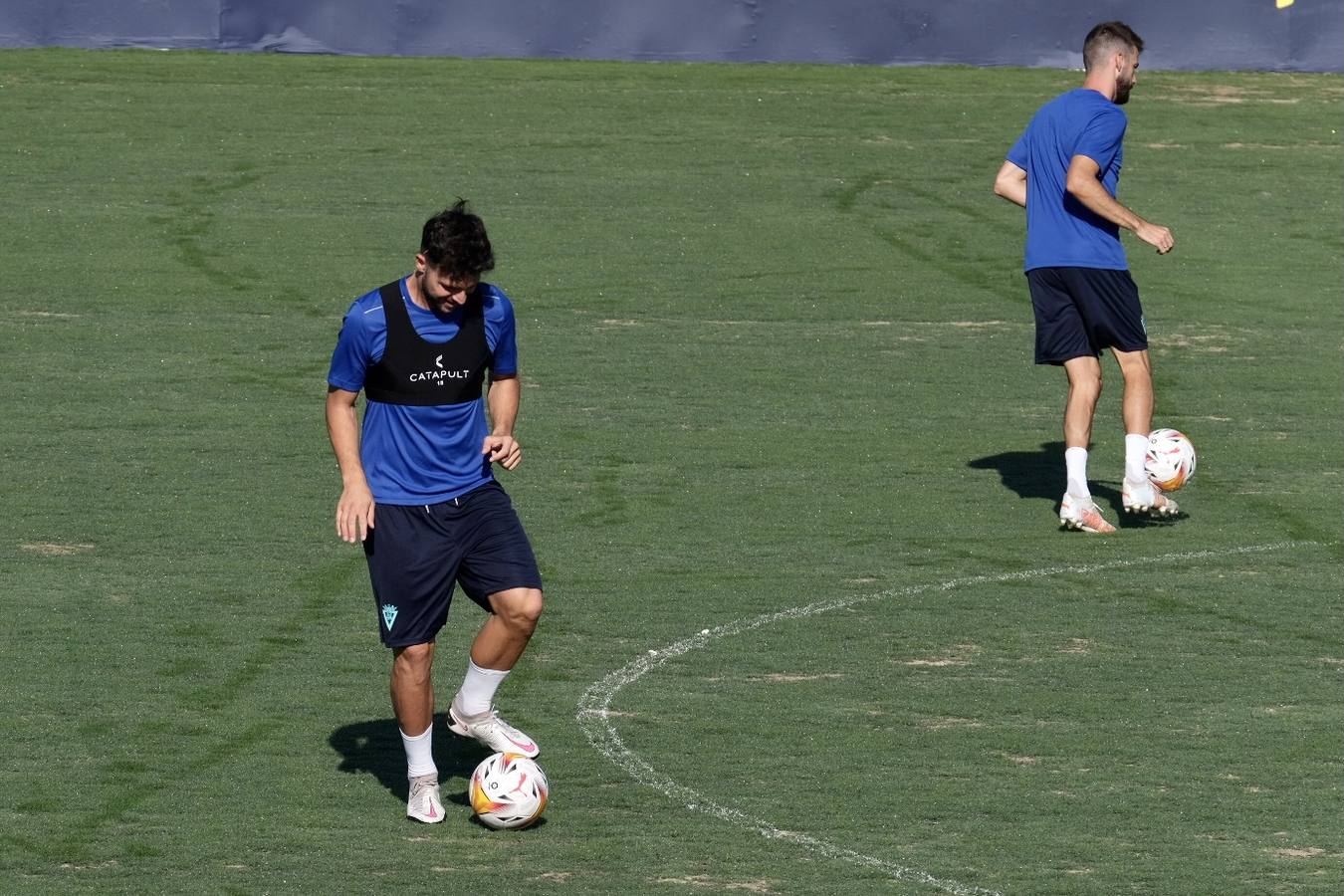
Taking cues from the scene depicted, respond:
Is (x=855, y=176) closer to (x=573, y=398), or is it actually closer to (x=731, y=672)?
(x=573, y=398)

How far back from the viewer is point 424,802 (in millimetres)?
7410

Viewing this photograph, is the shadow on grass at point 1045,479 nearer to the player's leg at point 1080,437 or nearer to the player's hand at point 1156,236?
the player's leg at point 1080,437

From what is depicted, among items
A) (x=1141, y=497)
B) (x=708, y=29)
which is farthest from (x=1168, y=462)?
(x=708, y=29)

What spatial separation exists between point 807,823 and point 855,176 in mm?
13796

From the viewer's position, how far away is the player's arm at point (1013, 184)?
11.5 meters

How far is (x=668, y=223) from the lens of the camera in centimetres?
1881

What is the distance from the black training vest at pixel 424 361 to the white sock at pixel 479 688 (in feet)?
3.00

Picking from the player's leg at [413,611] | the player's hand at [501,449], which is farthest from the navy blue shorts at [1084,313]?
the player's leg at [413,611]

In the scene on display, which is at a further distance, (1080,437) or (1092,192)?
(1080,437)

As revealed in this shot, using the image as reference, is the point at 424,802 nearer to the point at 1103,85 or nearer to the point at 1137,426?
the point at 1137,426

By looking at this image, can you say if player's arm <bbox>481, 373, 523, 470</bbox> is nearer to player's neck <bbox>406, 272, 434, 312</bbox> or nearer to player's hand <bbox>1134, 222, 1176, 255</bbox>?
player's neck <bbox>406, 272, 434, 312</bbox>

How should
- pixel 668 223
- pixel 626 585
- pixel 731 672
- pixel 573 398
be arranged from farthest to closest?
pixel 668 223
pixel 573 398
pixel 626 585
pixel 731 672

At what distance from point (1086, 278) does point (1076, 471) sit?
954 mm

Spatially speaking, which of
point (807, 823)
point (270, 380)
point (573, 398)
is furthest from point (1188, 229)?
point (807, 823)
